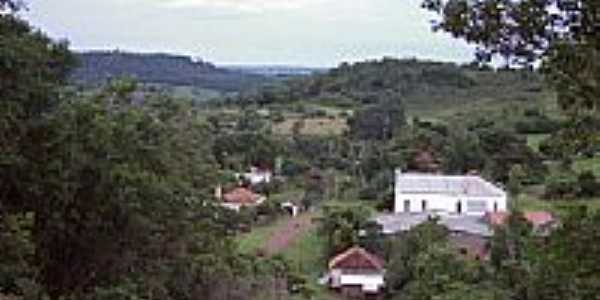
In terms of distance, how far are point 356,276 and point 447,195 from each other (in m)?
15.7

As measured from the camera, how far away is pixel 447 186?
46.3 metres

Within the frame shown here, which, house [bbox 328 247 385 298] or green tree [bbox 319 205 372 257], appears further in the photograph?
green tree [bbox 319 205 372 257]

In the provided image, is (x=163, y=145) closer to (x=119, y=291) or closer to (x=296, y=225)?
(x=119, y=291)

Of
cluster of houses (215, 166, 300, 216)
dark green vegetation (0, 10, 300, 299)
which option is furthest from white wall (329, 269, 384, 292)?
dark green vegetation (0, 10, 300, 299)

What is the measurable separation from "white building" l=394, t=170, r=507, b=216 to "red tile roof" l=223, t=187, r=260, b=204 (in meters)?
6.49

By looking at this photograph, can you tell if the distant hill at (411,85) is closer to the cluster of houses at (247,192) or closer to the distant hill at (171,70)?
the distant hill at (171,70)

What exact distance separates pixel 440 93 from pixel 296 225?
43.1 metres

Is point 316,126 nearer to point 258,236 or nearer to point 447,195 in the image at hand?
point 447,195

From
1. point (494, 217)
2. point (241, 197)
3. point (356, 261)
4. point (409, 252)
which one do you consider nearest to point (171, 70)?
point (241, 197)

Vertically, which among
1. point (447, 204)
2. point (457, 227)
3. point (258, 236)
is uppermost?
point (457, 227)

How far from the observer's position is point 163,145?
64.7 ft

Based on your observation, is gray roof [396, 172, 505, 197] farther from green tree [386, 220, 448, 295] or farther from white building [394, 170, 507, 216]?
green tree [386, 220, 448, 295]

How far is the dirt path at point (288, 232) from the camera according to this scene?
3669cm

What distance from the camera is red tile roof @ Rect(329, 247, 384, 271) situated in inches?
1259
